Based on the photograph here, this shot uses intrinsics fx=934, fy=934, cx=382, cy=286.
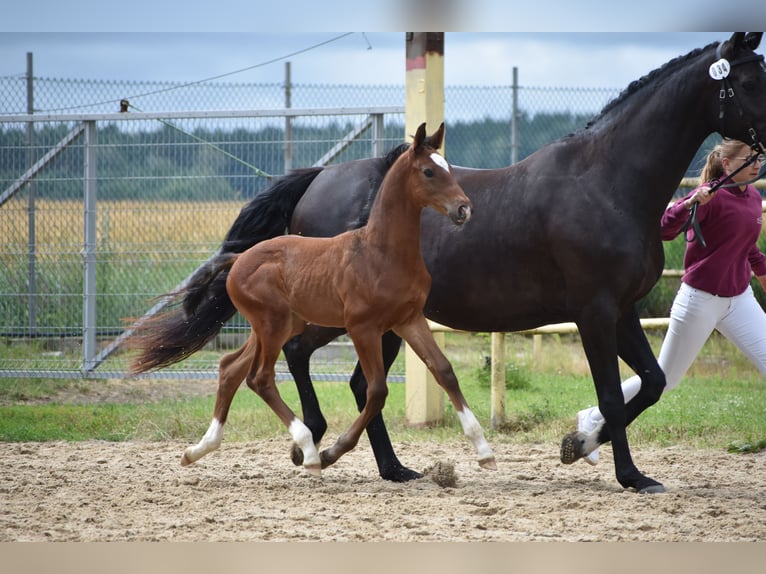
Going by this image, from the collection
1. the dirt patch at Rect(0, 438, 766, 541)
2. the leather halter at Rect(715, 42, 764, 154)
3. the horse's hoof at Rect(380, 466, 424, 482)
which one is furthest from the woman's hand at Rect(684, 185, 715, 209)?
the horse's hoof at Rect(380, 466, 424, 482)

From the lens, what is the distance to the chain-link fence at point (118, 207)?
800 centimetres

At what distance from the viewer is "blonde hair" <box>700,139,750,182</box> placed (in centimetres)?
520

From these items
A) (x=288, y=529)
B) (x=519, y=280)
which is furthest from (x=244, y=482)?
(x=519, y=280)

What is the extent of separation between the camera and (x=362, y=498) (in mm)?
4730

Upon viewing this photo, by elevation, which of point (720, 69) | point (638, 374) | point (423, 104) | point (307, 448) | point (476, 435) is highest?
point (423, 104)

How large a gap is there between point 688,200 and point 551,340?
5.61 m

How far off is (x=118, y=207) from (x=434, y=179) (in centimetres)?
467

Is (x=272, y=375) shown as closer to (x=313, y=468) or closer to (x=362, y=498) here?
(x=313, y=468)

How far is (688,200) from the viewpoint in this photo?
4.98 m

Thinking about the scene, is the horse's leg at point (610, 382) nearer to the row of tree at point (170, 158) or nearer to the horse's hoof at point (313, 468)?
the horse's hoof at point (313, 468)

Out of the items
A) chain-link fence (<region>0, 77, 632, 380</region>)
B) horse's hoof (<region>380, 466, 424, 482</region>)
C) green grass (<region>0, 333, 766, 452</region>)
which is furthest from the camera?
chain-link fence (<region>0, 77, 632, 380</region>)

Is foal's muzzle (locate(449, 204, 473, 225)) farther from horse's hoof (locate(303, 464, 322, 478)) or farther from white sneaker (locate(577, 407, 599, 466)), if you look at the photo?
white sneaker (locate(577, 407, 599, 466))

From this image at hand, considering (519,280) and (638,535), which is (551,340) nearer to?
(519,280)

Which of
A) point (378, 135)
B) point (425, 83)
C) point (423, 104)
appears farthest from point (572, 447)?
point (378, 135)
